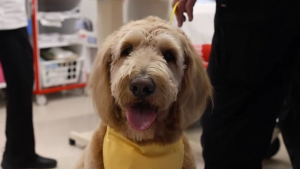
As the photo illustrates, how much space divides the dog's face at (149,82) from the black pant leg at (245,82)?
7.1 inches

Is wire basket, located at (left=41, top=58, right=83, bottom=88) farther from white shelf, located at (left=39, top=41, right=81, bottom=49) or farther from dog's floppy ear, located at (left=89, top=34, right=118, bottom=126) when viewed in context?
dog's floppy ear, located at (left=89, top=34, right=118, bottom=126)

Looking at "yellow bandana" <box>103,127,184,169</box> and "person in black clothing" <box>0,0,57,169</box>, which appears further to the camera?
"person in black clothing" <box>0,0,57,169</box>

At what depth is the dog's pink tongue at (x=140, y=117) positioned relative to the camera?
1.30 meters

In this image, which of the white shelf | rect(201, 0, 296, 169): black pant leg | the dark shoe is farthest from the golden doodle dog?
the white shelf

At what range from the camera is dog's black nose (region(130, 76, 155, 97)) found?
1217 mm

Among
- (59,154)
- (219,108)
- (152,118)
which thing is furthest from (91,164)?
(59,154)

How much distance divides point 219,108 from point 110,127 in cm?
46

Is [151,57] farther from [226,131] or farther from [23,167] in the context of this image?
[23,167]

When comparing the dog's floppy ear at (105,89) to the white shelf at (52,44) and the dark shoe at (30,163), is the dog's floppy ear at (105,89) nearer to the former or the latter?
the dark shoe at (30,163)

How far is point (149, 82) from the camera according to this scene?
1.22m

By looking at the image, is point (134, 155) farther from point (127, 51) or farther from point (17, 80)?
point (17, 80)

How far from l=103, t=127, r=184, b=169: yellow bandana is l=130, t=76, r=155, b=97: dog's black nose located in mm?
237

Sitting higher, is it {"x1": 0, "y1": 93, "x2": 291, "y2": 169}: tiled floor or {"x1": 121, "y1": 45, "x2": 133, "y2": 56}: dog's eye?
{"x1": 121, "y1": 45, "x2": 133, "y2": 56}: dog's eye

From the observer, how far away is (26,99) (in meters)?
2.04
